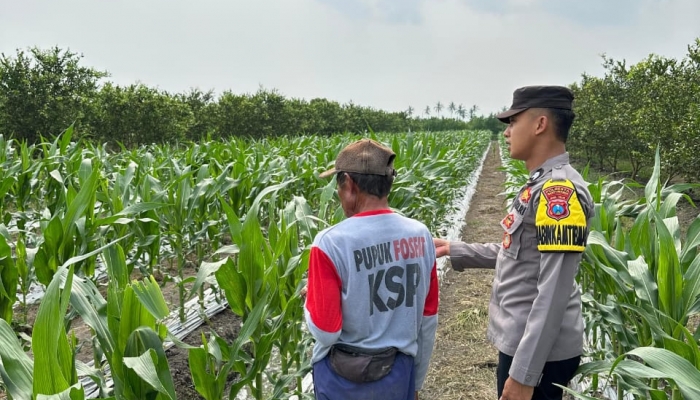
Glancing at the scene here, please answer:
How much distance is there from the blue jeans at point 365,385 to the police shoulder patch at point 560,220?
53 centimetres

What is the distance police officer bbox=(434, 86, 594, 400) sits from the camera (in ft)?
4.63

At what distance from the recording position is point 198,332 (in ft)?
11.1

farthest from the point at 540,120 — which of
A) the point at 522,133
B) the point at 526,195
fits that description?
the point at 526,195

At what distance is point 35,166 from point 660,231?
14.9 feet

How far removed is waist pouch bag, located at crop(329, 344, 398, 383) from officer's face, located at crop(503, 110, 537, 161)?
742mm

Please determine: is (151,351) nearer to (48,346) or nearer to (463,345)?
(48,346)

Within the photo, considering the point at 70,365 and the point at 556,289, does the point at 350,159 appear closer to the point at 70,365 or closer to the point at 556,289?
the point at 556,289

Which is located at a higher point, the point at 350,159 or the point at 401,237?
the point at 350,159

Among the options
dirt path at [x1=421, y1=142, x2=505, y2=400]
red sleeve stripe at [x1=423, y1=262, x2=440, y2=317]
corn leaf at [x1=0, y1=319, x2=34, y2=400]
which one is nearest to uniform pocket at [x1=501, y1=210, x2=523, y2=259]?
red sleeve stripe at [x1=423, y1=262, x2=440, y2=317]

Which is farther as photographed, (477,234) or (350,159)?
(477,234)

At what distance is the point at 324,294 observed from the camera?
136cm

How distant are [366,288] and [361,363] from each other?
0.71ft

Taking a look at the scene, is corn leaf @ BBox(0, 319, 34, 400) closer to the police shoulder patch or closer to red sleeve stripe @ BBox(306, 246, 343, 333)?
red sleeve stripe @ BBox(306, 246, 343, 333)

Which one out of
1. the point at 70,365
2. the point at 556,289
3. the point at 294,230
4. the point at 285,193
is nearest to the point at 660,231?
the point at 556,289
